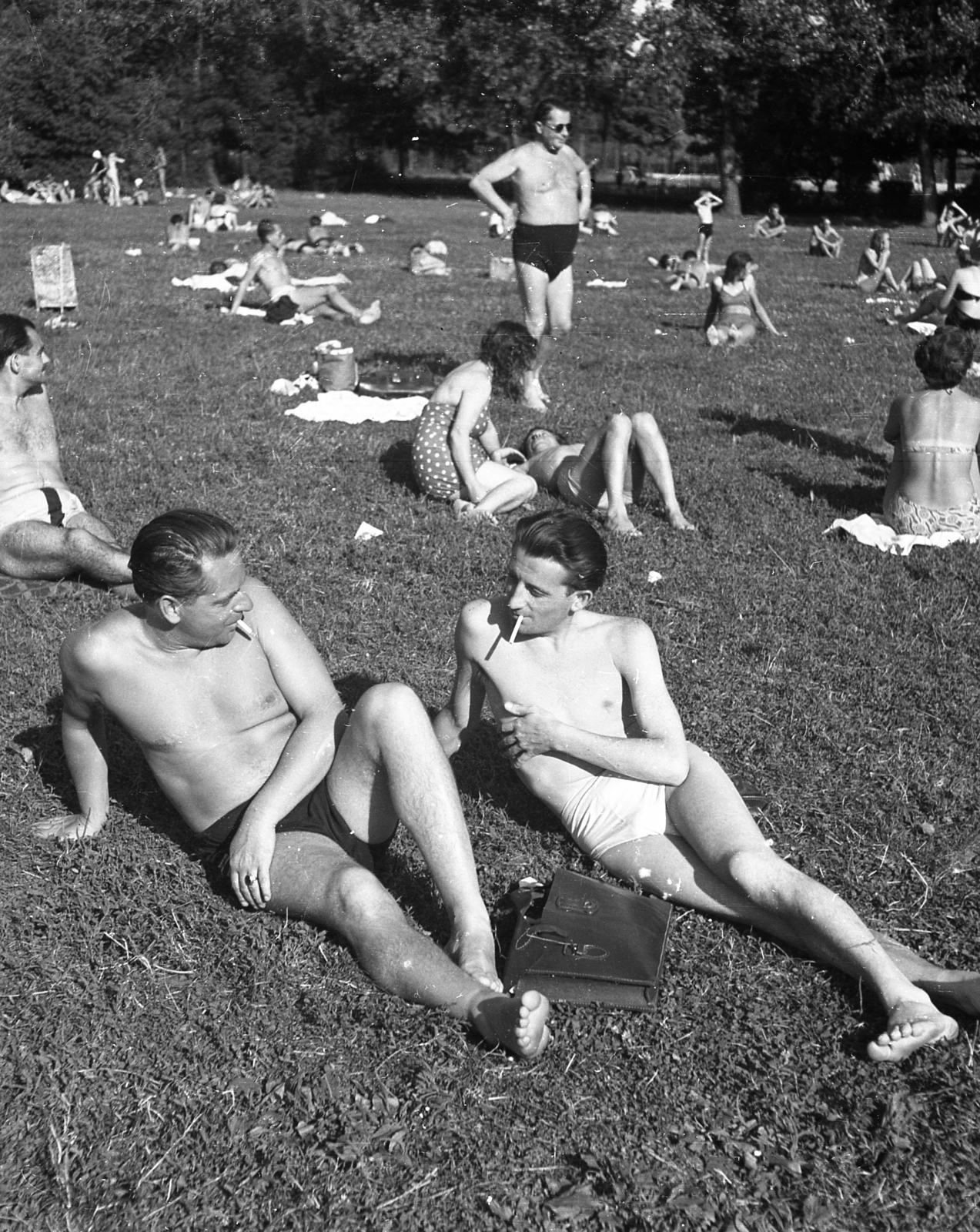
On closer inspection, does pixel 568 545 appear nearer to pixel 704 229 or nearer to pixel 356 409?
pixel 356 409

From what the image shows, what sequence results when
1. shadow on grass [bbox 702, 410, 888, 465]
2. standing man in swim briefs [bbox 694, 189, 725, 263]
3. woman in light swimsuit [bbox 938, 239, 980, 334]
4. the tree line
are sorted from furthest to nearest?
the tree line → standing man in swim briefs [bbox 694, 189, 725, 263] → woman in light swimsuit [bbox 938, 239, 980, 334] → shadow on grass [bbox 702, 410, 888, 465]

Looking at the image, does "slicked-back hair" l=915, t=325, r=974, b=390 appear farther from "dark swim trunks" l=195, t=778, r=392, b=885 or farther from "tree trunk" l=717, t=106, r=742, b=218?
"tree trunk" l=717, t=106, r=742, b=218

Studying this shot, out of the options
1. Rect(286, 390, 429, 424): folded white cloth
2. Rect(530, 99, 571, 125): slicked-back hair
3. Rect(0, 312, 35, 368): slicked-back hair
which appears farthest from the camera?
Rect(530, 99, 571, 125): slicked-back hair

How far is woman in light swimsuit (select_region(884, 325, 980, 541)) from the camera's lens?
23.1ft

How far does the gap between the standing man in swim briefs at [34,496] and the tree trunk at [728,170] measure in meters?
35.5

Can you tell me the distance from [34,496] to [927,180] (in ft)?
131

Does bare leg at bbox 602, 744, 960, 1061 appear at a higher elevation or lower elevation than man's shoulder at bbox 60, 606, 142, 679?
lower

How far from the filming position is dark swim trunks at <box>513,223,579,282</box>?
1071 cm


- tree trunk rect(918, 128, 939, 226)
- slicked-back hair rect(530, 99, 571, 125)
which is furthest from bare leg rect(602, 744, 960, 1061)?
tree trunk rect(918, 128, 939, 226)

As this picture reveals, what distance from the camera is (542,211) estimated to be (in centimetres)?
1080

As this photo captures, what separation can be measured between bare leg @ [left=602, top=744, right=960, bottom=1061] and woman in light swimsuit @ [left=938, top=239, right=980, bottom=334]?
434 inches

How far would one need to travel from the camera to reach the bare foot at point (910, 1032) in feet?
10.2

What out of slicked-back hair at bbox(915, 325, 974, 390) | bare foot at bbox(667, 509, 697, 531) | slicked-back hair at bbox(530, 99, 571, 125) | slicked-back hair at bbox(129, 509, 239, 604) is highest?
slicked-back hair at bbox(530, 99, 571, 125)

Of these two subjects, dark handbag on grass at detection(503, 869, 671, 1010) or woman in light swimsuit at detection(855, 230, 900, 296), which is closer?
dark handbag on grass at detection(503, 869, 671, 1010)
